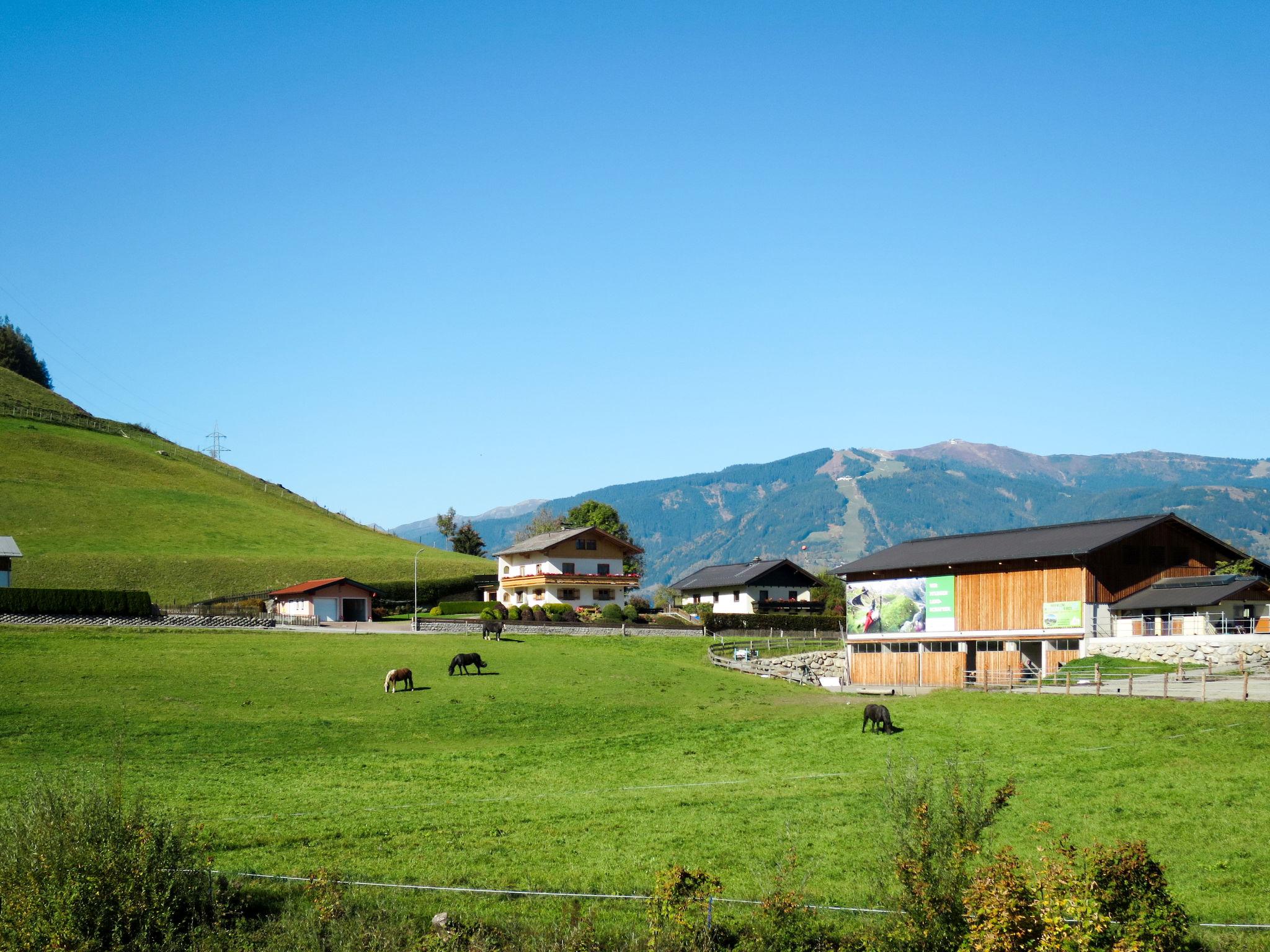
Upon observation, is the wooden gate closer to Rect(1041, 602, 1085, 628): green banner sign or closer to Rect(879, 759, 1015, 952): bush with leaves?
Rect(1041, 602, 1085, 628): green banner sign

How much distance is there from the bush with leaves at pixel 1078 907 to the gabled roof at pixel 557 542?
296 feet

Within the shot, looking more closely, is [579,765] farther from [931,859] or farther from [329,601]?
[329,601]

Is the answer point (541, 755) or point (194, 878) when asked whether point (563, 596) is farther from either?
point (194, 878)

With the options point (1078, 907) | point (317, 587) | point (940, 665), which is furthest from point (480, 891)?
point (317, 587)

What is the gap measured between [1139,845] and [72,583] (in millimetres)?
90303

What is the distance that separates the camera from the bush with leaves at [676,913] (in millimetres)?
12641

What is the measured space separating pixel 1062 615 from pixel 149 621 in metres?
54.5

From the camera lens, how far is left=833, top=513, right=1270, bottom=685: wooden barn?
60.7 m

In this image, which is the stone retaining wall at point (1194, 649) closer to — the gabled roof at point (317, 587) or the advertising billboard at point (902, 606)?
the advertising billboard at point (902, 606)

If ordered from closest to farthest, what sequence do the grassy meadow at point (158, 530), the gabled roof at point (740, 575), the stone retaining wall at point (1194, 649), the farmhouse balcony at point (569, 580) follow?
1. the stone retaining wall at point (1194, 649)
2. the grassy meadow at point (158, 530)
3. the farmhouse balcony at point (569, 580)
4. the gabled roof at point (740, 575)

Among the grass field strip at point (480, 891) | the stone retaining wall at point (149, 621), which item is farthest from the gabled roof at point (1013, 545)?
the grass field strip at point (480, 891)

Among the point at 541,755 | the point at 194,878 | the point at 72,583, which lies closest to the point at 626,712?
the point at 541,755

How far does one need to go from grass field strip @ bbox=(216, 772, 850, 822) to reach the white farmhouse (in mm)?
75502

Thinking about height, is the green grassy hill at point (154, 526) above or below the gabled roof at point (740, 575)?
above
